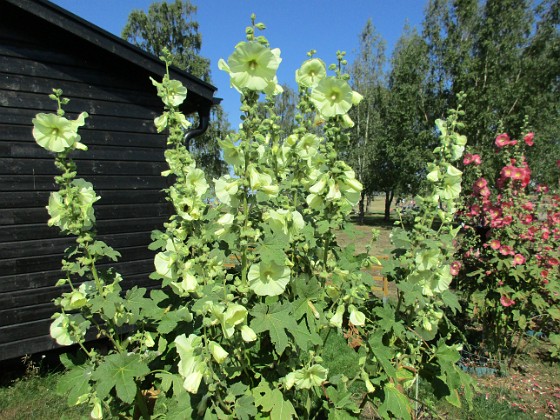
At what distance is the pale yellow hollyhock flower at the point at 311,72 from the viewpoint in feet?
5.27

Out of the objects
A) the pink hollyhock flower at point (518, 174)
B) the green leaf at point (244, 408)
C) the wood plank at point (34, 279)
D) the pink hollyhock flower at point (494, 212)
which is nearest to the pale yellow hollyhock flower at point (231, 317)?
the green leaf at point (244, 408)

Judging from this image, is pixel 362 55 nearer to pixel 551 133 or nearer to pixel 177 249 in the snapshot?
pixel 551 133

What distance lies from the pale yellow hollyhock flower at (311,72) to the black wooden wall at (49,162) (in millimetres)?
3863

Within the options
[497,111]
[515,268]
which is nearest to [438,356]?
[515,268]

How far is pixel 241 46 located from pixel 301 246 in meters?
0.91

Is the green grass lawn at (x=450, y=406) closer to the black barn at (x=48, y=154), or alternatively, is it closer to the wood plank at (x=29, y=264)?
the black barn at (x=48, y=154)

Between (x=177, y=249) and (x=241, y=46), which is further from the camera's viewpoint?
(x=177, y=249)

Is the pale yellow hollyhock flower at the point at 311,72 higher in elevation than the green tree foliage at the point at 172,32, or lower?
lower

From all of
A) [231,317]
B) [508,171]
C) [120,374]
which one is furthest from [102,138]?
[508,171]

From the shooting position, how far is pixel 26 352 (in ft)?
14.1

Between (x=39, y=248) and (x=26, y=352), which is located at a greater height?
(x=39, y=248)

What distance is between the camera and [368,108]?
2333cm

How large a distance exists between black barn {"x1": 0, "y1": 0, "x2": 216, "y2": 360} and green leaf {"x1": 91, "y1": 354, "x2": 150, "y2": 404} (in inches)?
137

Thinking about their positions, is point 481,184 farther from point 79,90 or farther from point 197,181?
point 79,90
